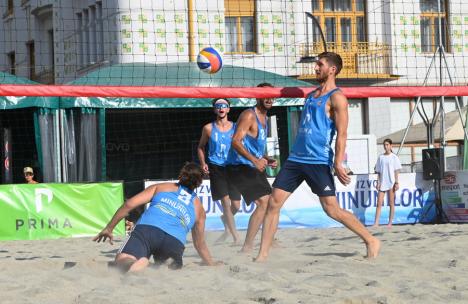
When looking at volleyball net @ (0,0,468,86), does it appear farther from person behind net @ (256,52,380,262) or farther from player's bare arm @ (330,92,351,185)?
player's bare arm @ (330,92,351,185)

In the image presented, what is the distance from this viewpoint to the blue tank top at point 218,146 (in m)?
8.92

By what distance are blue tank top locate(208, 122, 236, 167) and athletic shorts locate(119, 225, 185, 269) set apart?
2.73m

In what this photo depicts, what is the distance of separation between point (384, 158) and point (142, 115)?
5537 mm

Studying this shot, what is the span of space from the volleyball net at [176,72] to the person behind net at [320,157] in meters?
1.15

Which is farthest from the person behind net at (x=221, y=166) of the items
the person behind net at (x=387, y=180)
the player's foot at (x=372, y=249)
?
the person behind net at (x=387, y=180)

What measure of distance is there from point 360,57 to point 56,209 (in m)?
13.2

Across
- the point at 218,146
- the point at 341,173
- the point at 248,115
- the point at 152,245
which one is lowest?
the point at 152,245

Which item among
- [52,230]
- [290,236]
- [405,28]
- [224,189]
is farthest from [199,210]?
[405,28]

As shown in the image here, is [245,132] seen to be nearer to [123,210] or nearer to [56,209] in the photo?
[123,210]

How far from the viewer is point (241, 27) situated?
77.0 feet

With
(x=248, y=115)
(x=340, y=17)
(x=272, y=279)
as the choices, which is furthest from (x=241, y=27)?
(x=272, y=279)

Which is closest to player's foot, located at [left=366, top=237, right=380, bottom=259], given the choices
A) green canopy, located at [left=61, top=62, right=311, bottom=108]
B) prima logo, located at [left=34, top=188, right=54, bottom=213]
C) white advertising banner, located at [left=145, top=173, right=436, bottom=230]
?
white advertising banner, located at [left=145, top=173, right=436, bottom=230]

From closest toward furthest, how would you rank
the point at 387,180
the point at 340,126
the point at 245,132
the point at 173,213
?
the point at 173,213 < the point at 340,126 < the point at 245,132 < the point at 387,180

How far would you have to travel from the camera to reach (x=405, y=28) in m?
23.6
